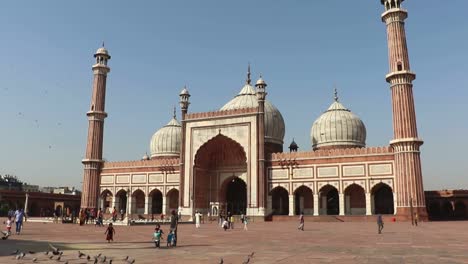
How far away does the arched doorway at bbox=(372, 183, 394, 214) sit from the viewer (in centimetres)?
3831

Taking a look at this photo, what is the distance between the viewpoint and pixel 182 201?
4162 cm

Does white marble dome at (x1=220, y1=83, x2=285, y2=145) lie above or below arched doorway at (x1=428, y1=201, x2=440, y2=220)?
above

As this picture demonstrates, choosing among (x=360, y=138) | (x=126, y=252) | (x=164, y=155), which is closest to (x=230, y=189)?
(x=164, y=155)

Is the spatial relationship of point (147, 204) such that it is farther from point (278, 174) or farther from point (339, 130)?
point (339, 130)

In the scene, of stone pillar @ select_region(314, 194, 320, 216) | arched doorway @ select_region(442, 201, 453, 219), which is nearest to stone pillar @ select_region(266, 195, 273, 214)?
stone pillar @ select_region(314, 194, 320, 216)

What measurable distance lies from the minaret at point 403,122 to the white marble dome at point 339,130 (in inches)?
351

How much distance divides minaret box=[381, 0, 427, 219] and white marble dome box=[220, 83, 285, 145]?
14275 mm

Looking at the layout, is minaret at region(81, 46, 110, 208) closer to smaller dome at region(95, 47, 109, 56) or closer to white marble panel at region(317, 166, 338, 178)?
smaller dome at region(95, 47, 109, 56)

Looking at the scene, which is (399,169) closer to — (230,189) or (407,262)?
(230,189)

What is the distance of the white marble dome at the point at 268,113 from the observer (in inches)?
1837

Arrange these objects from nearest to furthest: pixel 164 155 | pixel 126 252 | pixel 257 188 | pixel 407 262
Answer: pixel 407 262, pixel 126 252, pixel 257 188, pixel 164 155

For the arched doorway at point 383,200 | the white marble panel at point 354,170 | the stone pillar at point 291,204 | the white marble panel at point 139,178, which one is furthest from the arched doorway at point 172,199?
the arched doorway at point 383,200

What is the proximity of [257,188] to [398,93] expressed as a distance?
14852 mm

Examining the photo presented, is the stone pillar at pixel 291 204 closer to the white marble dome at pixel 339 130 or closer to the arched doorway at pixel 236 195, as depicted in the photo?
the arched doorway at pixel 236 195
